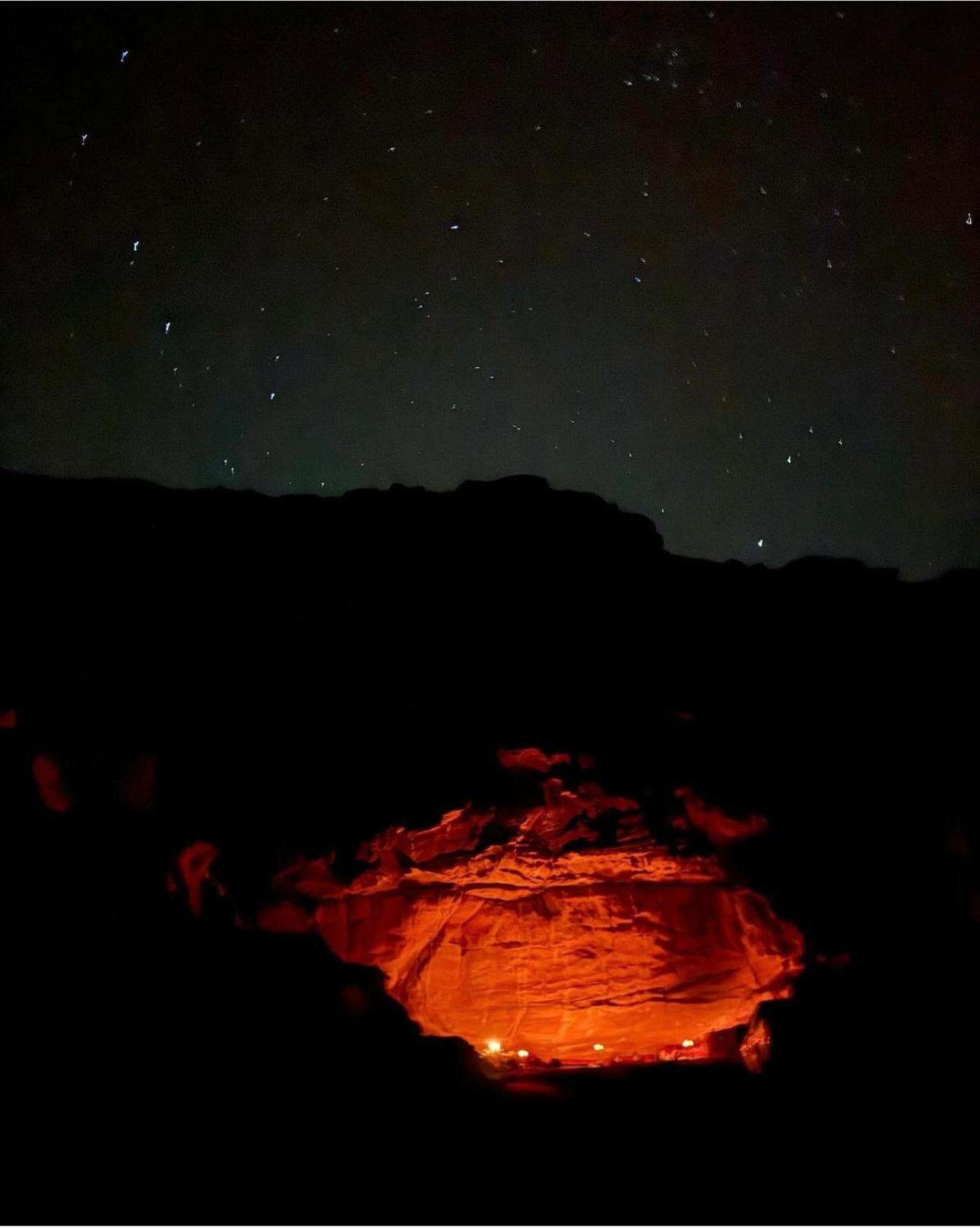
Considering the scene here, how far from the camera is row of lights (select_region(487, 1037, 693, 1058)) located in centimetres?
1245

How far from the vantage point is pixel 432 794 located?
31.4 ft

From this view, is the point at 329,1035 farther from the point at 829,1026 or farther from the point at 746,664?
the point at 746,664

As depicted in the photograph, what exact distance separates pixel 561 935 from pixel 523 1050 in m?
2.20

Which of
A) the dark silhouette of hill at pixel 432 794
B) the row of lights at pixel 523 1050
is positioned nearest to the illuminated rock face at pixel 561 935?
the row of lights at pixel 523 1050

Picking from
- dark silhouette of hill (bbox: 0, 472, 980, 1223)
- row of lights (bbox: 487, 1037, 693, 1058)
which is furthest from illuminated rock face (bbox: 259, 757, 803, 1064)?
dark silhouette of hill (bbox: 0, 472, 980, 1223)

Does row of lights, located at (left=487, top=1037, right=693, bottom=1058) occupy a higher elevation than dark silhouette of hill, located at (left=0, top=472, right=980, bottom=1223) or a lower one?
lower

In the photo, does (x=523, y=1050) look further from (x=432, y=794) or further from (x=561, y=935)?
(x=432, y=794)

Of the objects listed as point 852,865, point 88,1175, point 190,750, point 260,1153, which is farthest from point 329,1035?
point 852,865

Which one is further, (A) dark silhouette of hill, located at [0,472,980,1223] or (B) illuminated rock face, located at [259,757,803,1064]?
(B) illuminated rock face, located at [259,757,803,1064]

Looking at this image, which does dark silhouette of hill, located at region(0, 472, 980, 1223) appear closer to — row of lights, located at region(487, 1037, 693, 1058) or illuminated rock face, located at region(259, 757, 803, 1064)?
illuminated rock face, located at region(259, 757, 803, 1064)

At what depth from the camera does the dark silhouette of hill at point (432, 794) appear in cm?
723

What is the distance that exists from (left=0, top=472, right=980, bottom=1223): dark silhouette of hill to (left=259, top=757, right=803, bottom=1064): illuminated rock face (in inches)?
30.8

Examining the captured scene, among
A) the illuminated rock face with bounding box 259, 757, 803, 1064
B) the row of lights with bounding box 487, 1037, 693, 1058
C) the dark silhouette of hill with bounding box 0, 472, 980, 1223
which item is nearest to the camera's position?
the dark silhouette of hill with bounding box 0, 472, 980, 1223

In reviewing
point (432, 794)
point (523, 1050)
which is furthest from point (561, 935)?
point (432, 794)
